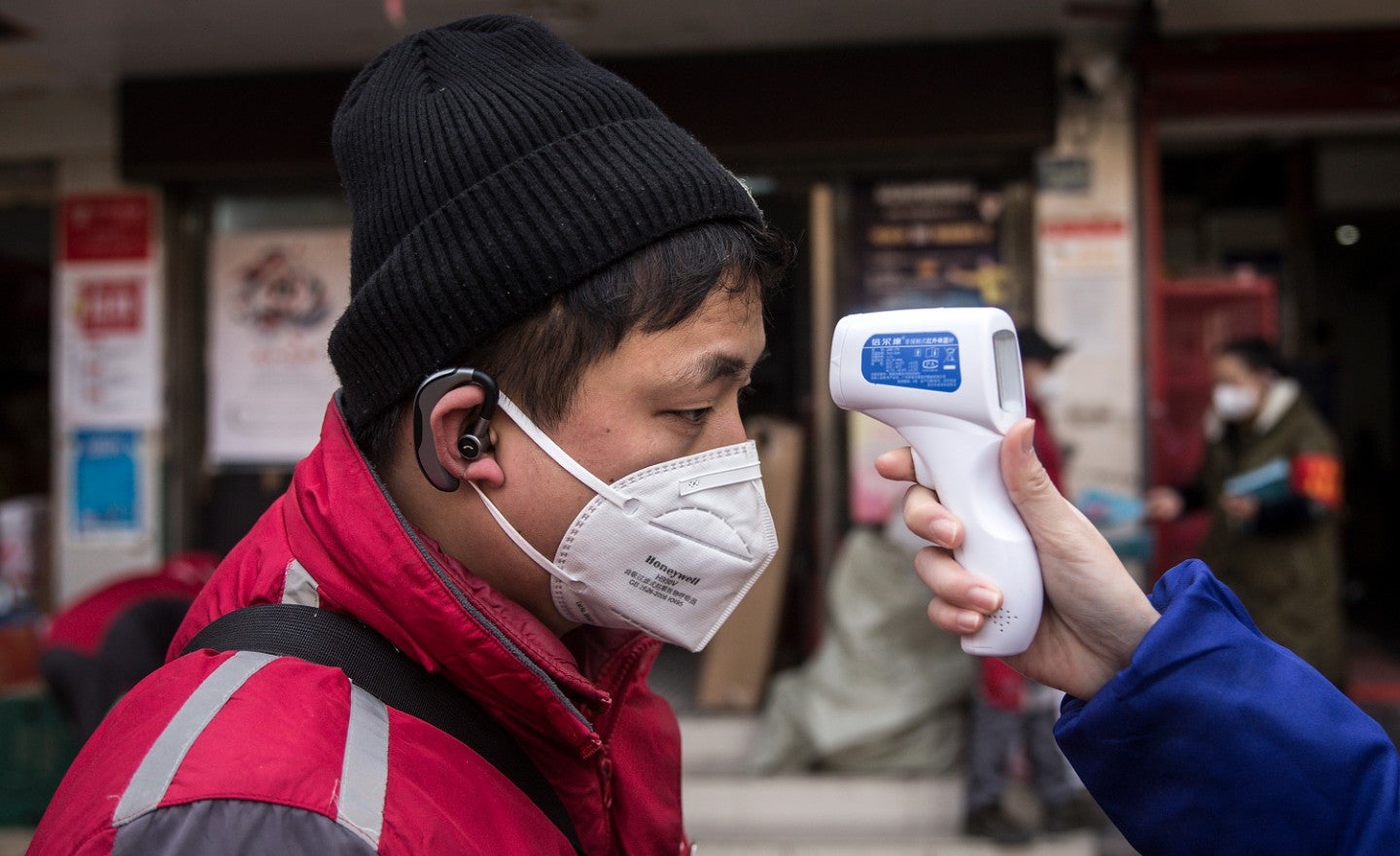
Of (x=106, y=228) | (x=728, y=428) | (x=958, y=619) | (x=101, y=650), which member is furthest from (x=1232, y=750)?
(x=106, y=228)

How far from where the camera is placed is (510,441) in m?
1.29

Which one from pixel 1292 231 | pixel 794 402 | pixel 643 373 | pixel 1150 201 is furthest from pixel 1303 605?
pixel 643 373

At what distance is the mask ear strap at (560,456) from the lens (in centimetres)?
129

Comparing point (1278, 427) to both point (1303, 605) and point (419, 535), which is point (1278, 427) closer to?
point (1303, 605)

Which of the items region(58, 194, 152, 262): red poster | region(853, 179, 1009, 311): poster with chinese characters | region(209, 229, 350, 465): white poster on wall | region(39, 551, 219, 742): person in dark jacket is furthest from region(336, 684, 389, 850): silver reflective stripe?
region(58, 194, 152, 262): red poster

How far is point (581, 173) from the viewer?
1.26 m

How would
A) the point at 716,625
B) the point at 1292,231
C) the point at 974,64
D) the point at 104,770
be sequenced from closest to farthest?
the point at 104,770
the point at 716,625
the point at 974,64
the point at 1292,231

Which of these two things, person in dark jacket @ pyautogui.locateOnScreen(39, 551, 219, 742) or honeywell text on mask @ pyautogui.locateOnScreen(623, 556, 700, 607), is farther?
person in dark jacket @ pyautogui.locateOnScreen(39, 551, 219, 742)

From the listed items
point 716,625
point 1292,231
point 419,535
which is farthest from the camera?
point 1292,231

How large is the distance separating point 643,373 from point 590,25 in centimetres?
438

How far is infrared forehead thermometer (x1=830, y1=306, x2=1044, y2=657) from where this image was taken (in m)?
1.28

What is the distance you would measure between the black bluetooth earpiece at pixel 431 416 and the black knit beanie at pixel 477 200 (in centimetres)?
4

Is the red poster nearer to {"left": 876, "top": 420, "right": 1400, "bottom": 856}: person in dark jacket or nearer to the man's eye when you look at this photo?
the man's eye

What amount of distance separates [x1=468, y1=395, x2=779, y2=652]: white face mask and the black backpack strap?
19cm
